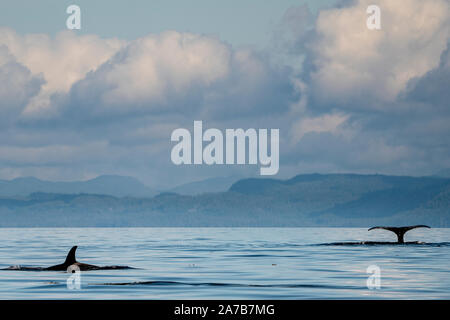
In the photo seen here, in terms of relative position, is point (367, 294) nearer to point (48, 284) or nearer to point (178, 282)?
point (178, 282)

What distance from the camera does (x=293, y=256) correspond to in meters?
51.7

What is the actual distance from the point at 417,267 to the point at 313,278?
8.47 metres

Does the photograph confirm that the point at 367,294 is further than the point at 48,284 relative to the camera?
No

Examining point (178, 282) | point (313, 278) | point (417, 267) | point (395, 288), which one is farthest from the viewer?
point (417, 267)

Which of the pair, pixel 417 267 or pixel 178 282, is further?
pixel 417 267
